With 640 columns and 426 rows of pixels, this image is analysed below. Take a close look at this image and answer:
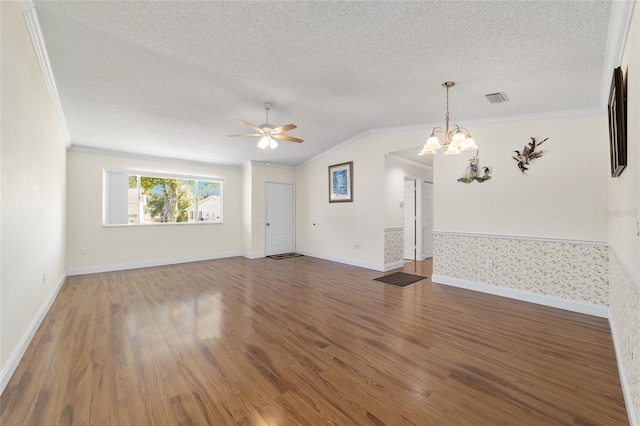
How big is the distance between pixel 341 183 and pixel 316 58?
3703mm

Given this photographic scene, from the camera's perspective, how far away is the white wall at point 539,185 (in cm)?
315

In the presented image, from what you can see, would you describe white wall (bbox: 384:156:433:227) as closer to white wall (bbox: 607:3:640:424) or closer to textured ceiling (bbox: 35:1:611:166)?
textured ceiling (bbox: 35:1:611:166)

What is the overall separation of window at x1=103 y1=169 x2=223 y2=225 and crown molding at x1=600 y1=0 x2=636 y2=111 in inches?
274

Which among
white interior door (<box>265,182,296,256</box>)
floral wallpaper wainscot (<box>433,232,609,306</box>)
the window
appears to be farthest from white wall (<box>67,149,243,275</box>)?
floral wallpaper wainscot (<box>433,232,609,306</box>)

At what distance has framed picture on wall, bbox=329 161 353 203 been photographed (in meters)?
5.91

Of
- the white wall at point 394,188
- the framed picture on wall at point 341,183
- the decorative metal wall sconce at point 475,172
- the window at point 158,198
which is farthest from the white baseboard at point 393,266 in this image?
the window at point 158,198

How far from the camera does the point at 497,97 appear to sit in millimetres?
3115

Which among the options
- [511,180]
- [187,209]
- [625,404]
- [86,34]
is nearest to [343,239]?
[511,180]

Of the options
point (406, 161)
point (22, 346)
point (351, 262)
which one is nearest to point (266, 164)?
point (351, 262)

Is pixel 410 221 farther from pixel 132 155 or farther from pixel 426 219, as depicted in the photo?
pixel 132 155

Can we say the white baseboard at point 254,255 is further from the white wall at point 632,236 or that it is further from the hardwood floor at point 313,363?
the white wall at point 632,236

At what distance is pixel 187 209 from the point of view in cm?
651

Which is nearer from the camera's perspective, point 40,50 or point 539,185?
point 40,50

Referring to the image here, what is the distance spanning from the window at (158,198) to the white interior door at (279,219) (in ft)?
4.28
